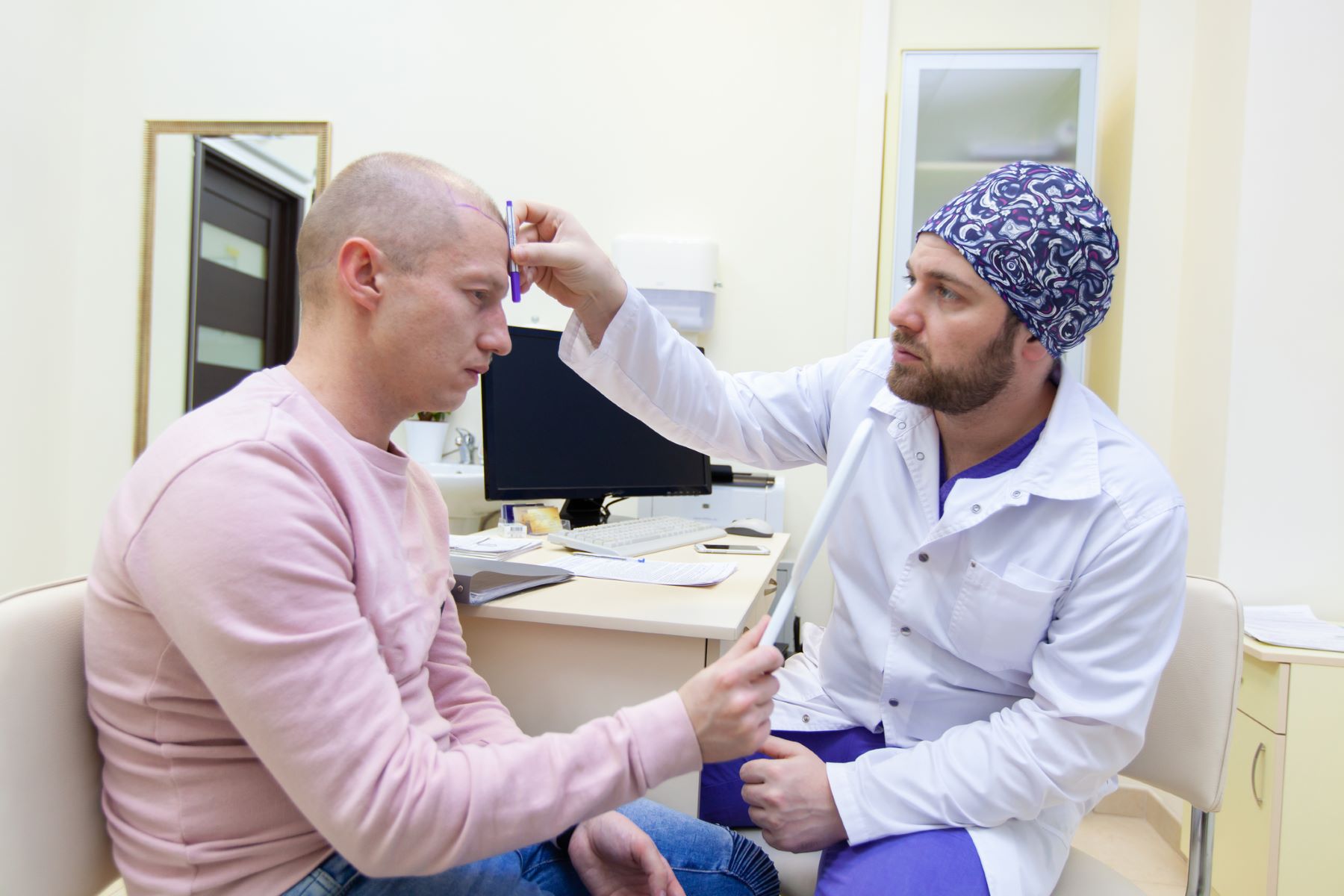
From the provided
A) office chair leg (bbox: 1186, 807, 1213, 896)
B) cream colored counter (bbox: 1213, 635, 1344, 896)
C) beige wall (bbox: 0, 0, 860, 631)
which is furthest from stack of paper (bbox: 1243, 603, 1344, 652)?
beige wall (bbox: 0, 0, 860, 631)

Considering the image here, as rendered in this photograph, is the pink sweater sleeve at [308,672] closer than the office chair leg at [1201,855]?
Yes

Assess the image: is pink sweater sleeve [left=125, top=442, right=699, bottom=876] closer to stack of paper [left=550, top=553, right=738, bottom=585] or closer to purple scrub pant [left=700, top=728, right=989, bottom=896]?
purple scrub pant [left=700, top=728, right=989, bottom=896]

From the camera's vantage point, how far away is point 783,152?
120 inches

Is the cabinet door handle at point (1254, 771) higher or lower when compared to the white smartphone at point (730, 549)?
lower

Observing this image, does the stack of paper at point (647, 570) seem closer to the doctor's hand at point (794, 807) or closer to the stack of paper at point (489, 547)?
the stack of paper at point (489, 547)

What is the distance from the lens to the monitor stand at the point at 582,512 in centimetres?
215

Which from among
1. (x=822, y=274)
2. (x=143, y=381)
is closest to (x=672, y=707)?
(x=822, y=274)

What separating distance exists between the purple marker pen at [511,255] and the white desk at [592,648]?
480 mm

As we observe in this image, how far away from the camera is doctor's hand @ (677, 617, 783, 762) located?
2.66 feet

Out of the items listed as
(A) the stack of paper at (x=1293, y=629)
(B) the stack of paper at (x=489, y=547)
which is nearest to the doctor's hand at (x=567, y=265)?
(B) the stack of paper at (x=489, y=547)

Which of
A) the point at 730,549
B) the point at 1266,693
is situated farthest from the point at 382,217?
the point at 1266,693

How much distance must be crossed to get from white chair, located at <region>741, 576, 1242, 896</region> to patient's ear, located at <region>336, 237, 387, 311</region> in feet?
3.22

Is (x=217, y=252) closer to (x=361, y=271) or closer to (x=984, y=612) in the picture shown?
(x=361, y=271)

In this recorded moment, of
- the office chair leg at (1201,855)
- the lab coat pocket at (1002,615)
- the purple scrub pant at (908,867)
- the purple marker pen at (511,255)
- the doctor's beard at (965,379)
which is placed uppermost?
the purple marker pen at (511,255)
